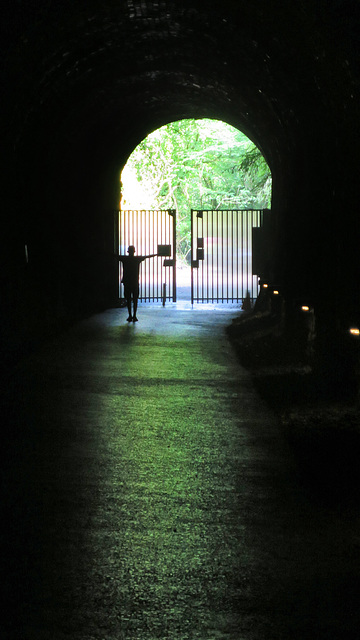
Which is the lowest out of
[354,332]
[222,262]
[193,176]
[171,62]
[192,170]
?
[354,332]

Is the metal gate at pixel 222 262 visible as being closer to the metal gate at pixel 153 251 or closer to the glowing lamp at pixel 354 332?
the metal gate at pixel 153 251

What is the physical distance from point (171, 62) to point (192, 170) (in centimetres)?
3316

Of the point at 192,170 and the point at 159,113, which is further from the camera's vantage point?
the point at 192,170

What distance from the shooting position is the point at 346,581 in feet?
13.5

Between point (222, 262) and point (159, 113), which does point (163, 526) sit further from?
point (222, 262)

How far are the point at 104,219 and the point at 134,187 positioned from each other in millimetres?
27398

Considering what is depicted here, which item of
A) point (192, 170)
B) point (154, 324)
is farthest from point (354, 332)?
point (192, 170)

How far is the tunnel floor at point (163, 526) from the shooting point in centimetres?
373

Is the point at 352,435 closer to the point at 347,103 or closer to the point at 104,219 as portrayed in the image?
the point at 347,103

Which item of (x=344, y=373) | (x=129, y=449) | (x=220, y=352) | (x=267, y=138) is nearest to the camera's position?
(x=129, y=449)

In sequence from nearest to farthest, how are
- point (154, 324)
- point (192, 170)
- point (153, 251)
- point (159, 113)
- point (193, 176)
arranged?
point (154, 324), point (159, 113), point (153, 251), point (192, 170), point (193, 176)

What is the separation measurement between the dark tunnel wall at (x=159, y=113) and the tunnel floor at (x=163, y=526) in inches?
106

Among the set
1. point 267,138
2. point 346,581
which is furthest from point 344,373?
point 267,138

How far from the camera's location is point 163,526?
5.05 meters
